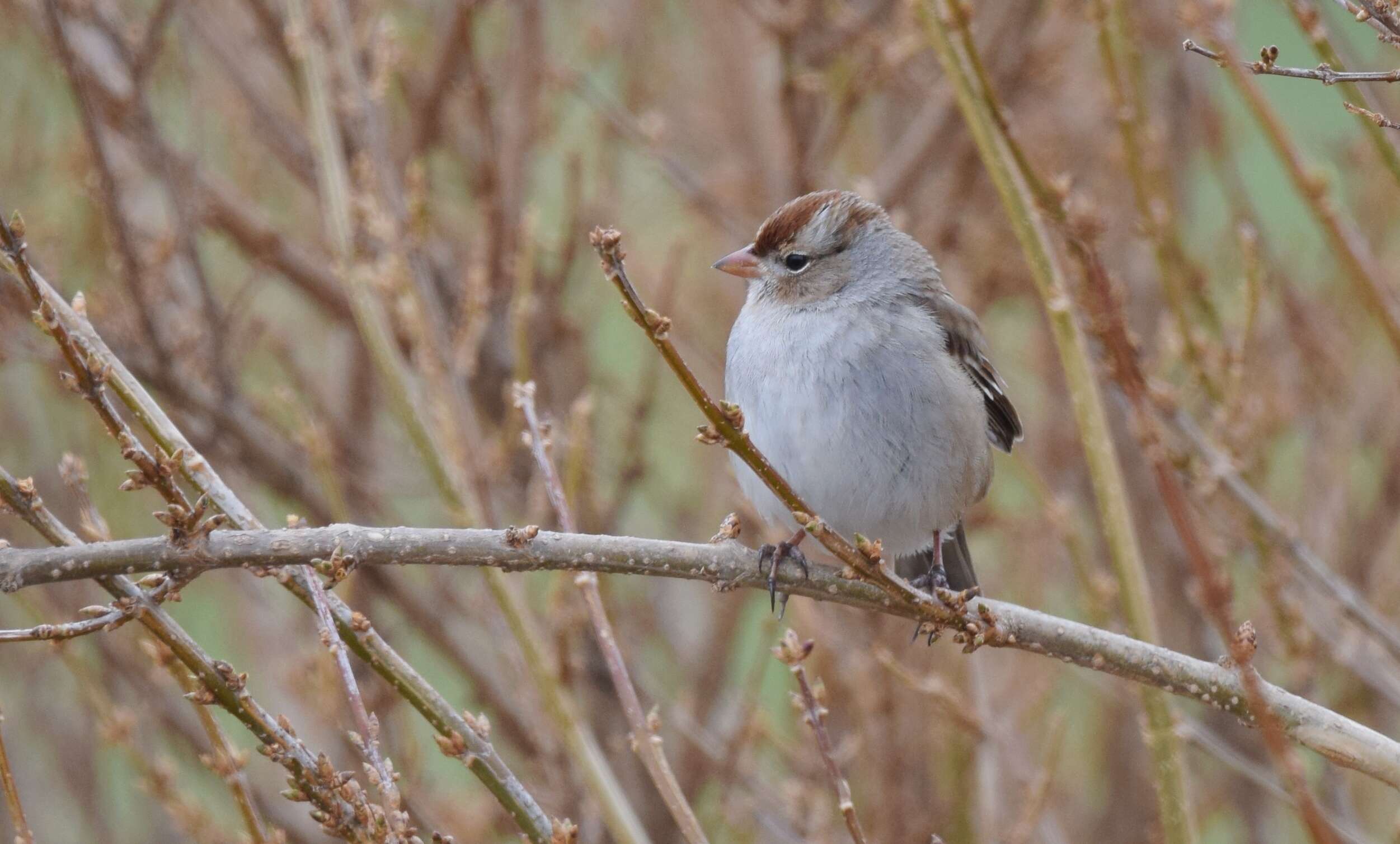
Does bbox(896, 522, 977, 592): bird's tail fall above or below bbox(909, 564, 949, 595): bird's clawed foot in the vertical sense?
above

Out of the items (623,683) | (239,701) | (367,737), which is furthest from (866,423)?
(239,701)

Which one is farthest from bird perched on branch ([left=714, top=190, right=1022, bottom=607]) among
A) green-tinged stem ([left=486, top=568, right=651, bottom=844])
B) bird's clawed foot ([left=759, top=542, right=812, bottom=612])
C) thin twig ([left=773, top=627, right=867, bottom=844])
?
thin twig ([left=773, top=627, right=867, bottom=844])

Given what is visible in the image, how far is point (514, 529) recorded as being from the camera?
2.19m

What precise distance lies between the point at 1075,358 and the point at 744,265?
4.06 feet

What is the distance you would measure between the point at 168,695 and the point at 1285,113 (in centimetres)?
503

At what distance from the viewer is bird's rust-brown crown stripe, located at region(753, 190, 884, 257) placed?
3887mm

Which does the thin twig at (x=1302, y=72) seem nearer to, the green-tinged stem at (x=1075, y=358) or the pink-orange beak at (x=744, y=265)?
the green-tinged stem at (x=1075, y=358)

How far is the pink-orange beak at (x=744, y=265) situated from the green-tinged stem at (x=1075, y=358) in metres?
1.02

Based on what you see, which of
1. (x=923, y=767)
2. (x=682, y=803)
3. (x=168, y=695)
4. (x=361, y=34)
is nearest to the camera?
(x=682, y=803)

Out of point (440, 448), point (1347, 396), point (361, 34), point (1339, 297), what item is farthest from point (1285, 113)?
point (440, 448)

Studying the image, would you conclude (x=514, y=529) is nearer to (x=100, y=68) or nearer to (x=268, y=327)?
(x=100, y=68)

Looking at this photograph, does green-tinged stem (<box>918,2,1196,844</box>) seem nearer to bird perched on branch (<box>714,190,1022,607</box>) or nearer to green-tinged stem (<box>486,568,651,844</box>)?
bird perched on branch (<box>714,190,1022,607</box>)

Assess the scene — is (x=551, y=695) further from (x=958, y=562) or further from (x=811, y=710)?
(x=958, y=562)

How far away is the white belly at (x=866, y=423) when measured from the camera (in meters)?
3.48
